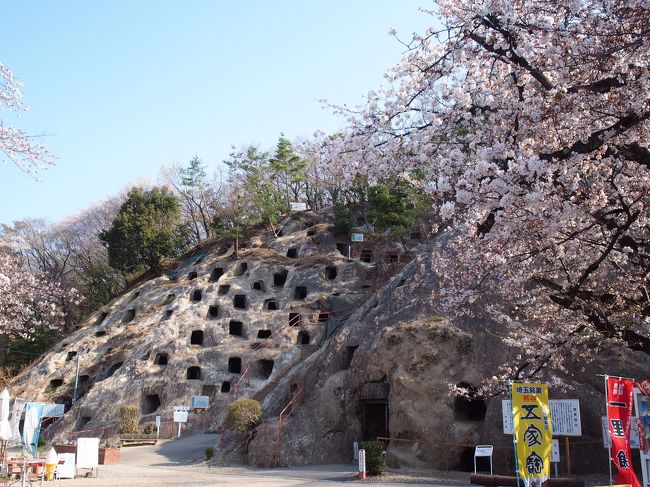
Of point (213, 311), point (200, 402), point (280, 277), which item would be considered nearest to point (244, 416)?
point (200, 402)

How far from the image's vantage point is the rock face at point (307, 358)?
20109 mm

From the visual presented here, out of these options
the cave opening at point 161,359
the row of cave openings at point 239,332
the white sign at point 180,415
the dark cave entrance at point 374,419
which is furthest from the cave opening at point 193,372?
the dark cave entrance at point 374,419

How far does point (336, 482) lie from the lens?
701 inches

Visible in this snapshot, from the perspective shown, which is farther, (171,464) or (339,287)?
(339,287)

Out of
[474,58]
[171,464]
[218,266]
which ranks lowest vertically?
[171,464]

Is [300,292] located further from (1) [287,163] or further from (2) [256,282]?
(1) [287,163]

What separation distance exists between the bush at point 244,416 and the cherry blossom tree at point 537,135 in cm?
1592

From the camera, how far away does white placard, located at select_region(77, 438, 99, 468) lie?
1968 centimetres

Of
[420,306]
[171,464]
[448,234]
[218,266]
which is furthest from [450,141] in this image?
[218,266]

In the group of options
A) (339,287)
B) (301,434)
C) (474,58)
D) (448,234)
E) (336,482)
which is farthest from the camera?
(339,287)

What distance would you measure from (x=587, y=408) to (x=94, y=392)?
27895 mm

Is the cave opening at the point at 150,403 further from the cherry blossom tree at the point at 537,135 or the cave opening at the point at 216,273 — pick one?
the cherry blossom tree at the point at 537,135

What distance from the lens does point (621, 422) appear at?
1166 centimetres

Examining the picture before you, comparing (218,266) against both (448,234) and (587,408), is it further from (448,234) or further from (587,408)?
(587,408)
